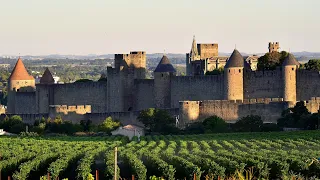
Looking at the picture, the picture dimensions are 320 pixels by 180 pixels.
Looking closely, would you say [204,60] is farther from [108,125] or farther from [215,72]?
[108,125]

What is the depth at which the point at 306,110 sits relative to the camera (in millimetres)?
41938

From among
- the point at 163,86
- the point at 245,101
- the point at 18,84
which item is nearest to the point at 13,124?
the point at 163,86

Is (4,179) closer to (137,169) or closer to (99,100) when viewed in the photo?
(137,169)

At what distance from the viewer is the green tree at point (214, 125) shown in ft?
137

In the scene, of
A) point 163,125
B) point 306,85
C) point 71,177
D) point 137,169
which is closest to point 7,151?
point 71,177

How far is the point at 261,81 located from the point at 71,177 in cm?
2228

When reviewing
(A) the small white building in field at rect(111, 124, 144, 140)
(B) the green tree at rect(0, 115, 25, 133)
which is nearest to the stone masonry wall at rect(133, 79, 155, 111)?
(A) the small white building in field at rect(111, 124, 144, 140)

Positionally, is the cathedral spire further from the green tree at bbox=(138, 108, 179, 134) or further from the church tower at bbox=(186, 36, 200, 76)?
the green tree at bbox=(138, 108, 179, 134)

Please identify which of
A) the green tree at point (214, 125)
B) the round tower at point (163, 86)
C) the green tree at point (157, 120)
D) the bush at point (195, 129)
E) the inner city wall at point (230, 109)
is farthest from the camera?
the round tower at point (163, 86)

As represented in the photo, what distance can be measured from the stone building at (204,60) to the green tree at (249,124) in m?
12.8

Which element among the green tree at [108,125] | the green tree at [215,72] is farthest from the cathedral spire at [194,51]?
the green tree at [108,125]

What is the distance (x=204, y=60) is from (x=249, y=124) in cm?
1582

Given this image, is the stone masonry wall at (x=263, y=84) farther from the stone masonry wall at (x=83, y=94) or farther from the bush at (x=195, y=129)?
the stone masonry wall at (x=83, y=94)

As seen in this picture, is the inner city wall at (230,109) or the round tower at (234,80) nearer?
the inner city wall at (230,109)
